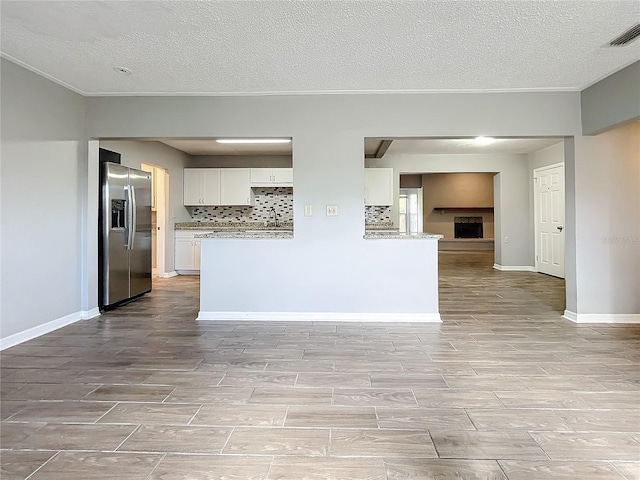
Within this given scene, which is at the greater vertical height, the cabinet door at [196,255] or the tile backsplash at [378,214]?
the tile backsplash at [378,214]

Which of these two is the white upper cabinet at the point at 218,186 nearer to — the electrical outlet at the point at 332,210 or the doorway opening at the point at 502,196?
the doorway opening at the point at 502,196

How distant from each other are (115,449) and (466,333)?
276cm

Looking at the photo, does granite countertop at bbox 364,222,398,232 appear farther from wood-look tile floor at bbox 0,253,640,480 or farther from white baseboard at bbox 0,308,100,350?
white baseboard at bbox 0,308,100,350

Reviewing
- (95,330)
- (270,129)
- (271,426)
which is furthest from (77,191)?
(271,426)

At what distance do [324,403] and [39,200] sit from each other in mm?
3051

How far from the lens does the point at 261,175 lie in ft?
22.7

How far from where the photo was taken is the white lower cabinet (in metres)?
6.72

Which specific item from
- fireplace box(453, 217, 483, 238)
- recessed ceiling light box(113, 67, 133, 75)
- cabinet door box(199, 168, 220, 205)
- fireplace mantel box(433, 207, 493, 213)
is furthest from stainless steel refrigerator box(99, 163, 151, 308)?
fireplace box(453, 217, 483, 238)

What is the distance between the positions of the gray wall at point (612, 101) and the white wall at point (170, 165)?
557 centimetres

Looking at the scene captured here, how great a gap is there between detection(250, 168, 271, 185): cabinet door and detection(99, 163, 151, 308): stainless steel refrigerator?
2.30 metres

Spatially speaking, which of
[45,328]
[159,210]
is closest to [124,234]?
[45,328]

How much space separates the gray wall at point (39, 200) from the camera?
2.89 metres

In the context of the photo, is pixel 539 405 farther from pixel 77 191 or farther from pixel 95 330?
pixel 77 191

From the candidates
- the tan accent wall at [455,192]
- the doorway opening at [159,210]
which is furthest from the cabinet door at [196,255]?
the tan accent wall at [455,192]
